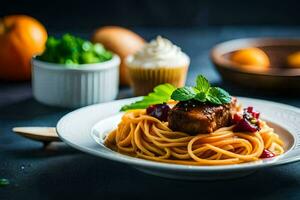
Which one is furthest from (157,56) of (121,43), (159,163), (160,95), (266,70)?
(159,163)

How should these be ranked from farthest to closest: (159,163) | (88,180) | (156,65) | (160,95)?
(156,65), (160,95), (88,180), (159,163)

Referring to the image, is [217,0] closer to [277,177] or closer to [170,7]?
[170,7]

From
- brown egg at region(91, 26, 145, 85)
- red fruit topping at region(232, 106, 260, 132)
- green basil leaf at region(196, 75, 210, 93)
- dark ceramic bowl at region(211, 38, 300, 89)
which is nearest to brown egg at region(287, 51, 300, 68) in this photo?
dark ceramic bowl at region(211, 38, 300, 89)

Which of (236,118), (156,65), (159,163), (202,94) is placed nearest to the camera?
(159,163)

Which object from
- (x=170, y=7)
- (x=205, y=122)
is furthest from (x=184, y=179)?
(x=170, y=7)

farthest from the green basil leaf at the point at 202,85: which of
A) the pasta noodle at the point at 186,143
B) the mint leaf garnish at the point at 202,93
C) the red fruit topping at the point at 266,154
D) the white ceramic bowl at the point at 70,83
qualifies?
the white ceramic bowl at the point at 70,83

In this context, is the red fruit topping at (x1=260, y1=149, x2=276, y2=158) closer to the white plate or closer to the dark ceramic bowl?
the white plate

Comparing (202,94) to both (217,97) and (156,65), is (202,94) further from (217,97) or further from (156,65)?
(156,65)

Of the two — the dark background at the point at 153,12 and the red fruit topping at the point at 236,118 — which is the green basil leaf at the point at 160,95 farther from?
the dark background at the point at 153,12
